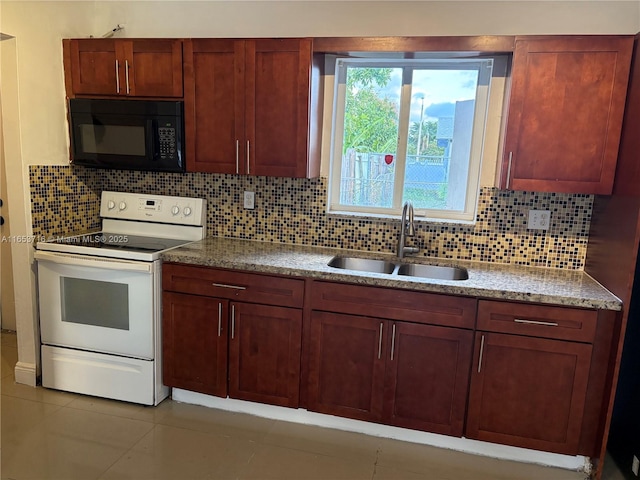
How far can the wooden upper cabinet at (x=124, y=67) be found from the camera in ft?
8.51

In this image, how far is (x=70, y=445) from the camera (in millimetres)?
2223

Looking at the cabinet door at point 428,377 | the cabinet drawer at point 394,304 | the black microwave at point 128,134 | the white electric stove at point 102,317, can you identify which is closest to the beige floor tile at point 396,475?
the cabinet door at point 428,377

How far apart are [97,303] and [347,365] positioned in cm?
146

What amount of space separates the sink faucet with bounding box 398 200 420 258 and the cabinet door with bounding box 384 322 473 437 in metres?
0.57

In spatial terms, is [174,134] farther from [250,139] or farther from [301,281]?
[301,281]

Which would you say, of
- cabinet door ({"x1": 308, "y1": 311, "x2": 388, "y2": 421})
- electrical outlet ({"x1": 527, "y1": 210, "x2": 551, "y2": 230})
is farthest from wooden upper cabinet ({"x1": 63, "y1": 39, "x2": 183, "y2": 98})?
electrical outlet ({"x1": 527, "y1": 210, "x2": 551, "y2": 230})

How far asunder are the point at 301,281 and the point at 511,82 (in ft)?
4.69

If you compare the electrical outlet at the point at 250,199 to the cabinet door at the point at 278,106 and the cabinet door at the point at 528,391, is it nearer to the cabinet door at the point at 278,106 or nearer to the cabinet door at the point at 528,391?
Answer: the cabinet door at the point at 278,106

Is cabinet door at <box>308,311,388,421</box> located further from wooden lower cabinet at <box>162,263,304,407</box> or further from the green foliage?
the green foliage

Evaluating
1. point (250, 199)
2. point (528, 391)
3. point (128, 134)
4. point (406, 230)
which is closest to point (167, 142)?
point (128, 134)

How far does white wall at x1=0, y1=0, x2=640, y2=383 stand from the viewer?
2.37m

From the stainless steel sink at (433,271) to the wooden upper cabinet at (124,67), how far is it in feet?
5.41

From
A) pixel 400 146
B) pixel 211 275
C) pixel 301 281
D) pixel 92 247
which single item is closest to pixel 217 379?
pixel 211 275

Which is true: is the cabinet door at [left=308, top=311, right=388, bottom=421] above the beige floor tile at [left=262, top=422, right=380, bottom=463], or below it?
above
